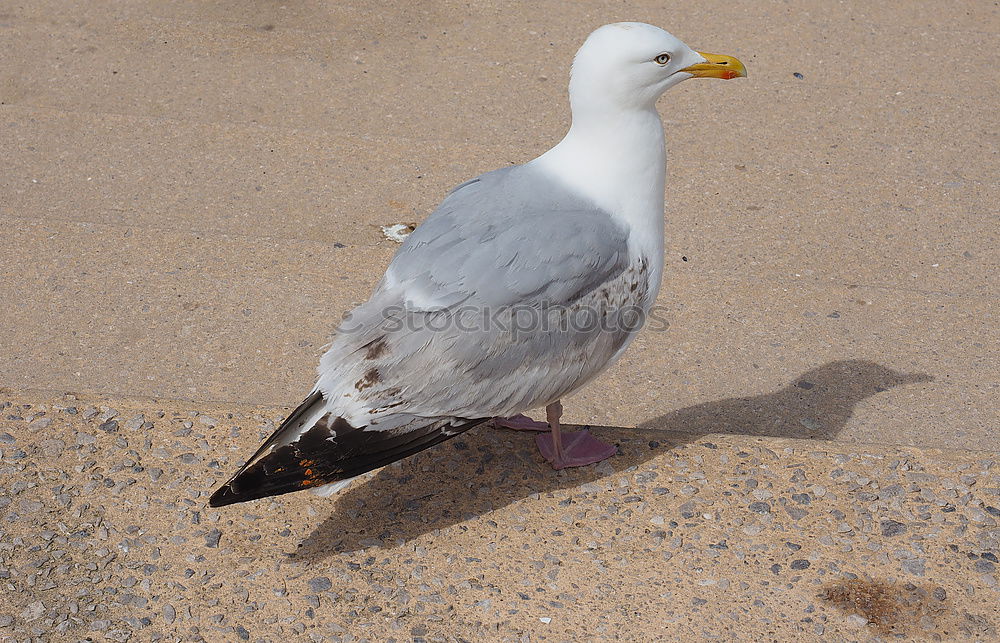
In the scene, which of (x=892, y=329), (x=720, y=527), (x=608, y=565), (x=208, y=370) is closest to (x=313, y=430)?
(x=608, y=565)

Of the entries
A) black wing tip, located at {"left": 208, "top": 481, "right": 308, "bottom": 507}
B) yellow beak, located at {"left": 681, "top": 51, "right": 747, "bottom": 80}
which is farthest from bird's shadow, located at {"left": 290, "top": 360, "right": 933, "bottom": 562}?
yellow beak, located at {"left": 681, "top": 51, "right": 747, "bottom": 80}

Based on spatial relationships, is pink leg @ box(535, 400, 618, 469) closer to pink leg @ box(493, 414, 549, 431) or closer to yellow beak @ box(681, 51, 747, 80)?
pink leg @ box(493, 414, 549, 431)

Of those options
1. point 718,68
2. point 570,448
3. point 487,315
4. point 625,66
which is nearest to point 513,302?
point 487,315

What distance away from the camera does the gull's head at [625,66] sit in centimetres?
331

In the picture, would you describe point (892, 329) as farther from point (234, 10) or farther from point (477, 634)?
point (234, 10)

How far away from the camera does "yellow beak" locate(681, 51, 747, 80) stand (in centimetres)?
356

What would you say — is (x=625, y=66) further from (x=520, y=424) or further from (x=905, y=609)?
(x=905, y=609)

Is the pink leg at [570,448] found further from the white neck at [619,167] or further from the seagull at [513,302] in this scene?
the white neck at [619,167]

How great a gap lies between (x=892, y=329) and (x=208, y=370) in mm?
3029

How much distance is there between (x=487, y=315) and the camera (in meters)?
3.03

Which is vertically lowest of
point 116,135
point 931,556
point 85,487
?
point 116,135

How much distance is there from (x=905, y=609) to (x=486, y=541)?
115cm

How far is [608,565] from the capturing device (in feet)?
9.80

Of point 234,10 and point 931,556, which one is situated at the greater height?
point 931,556
